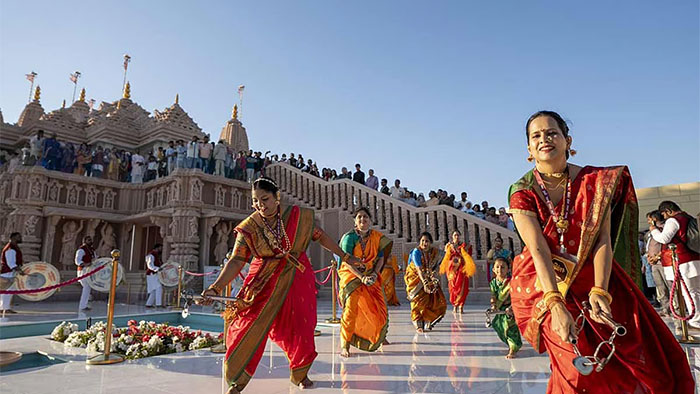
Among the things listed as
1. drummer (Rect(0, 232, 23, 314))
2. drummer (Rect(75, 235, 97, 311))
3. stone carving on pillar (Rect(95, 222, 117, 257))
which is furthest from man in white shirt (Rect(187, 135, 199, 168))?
drummer (Rect(0, 232, 23, 314))

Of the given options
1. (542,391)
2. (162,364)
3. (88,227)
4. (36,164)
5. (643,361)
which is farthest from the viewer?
(88,227)

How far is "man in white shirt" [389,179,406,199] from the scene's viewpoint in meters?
13.5

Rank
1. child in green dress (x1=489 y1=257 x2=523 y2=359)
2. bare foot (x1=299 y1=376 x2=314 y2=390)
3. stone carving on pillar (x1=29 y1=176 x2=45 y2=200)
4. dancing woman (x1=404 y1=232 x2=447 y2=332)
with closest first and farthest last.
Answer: bare foot (x1=299 y1=376 x2=314 y2=390) < child in green dress (x1=489 y1=257 x2=523 y2=359) < dancing woman (x1=404 y1=232 x2=447 y2=332) < stone carving on pillar (x1=29 y1=176 x2=45 y2=200)

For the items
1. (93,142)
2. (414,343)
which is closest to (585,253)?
(414,343)

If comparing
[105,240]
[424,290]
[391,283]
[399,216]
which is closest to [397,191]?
[399,216]

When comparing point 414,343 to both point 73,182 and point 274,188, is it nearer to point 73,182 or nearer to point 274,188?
point 274,188

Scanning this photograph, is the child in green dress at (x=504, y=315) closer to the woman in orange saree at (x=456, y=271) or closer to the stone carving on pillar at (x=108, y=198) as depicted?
the woman in orange saree at (x=456, y=271)

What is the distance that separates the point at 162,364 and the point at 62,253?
11.2 meters

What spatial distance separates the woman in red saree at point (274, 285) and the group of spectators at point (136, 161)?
416 inches

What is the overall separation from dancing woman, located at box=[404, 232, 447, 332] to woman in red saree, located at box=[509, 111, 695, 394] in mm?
4535

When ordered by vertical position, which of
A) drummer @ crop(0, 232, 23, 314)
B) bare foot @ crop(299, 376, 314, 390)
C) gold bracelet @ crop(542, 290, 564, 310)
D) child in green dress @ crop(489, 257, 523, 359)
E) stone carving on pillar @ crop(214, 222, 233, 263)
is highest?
stone carving on pillar @ crop(214, 222, 233, 263)

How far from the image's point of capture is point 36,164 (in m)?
12.5

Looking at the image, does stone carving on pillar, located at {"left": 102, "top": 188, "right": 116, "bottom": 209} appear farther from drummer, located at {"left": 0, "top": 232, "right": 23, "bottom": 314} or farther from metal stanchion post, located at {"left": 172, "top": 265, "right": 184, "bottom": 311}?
drummer, located at {"left": 0, "top": 232, "right": 23, "bottom": 314}

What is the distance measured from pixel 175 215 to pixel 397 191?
673 cm
